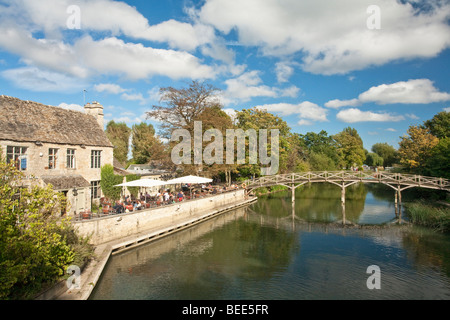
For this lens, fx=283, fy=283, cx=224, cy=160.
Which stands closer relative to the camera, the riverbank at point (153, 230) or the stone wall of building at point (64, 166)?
the riverbank at point (153, 230)

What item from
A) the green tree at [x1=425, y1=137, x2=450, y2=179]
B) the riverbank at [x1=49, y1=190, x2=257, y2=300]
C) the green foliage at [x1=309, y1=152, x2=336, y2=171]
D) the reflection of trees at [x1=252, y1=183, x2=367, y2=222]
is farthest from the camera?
the green foliage at [x1=309, y1=152, x2=336, y2=171]

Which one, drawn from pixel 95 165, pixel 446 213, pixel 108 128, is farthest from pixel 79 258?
pixel 108 128

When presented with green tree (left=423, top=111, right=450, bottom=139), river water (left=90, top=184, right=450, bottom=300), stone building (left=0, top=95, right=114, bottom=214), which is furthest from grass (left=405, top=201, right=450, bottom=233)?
stone building (left=0, top=95, right=114, bottom=214)

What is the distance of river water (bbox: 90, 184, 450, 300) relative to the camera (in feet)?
44.0

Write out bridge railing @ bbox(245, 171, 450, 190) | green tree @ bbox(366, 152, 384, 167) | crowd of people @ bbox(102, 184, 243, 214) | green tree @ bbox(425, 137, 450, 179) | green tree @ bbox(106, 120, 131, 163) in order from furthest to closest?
green tree @ bbox(366, 152, 384, 167)
green tree @ bbox(106, 120, 131, 163)
green tree @ bbox(425, 137, 450, 179)
bridge railing @ bbox(245, 171, 450, 190)
crowd of people @ bbox(102, 184, 243, 214)

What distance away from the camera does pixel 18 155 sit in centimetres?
1955

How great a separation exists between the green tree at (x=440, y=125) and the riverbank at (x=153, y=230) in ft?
117

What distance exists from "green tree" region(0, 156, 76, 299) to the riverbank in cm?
94

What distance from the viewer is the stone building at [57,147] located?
19.7 metres

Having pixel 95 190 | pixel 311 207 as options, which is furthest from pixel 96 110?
pixel 311 207

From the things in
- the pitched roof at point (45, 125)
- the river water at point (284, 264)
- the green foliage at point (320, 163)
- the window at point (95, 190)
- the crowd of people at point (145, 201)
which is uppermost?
the pitched roof at point (45, 125)

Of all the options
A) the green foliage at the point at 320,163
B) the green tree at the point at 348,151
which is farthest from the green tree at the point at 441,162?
the green tree at the point at 348,151

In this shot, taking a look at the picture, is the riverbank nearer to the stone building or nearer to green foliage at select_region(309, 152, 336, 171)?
the stone building

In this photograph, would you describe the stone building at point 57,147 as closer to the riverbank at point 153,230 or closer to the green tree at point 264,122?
the riverbank at point 153,230
